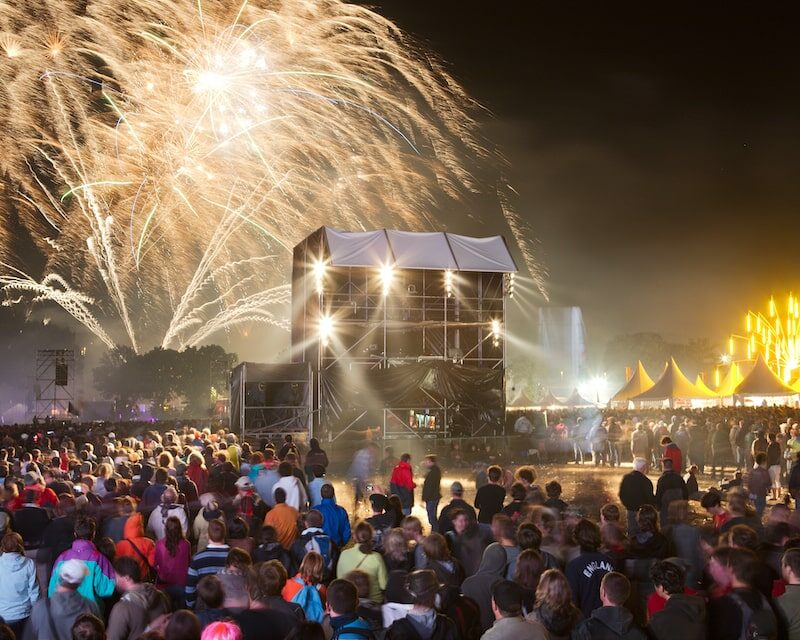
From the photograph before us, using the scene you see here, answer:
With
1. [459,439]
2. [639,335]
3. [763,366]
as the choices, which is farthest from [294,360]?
[639,335]

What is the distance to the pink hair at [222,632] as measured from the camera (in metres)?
4.76

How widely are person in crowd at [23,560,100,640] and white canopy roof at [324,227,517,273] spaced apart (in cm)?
1966

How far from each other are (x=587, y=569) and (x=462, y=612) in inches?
47.6

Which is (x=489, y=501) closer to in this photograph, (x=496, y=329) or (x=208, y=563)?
(x=208, y=563)

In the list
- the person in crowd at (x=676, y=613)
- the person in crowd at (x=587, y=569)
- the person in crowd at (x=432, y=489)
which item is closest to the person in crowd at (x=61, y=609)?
the person in crowd at (x=587, y=569)

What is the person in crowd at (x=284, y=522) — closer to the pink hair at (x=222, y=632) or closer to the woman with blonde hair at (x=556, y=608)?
the pink hair at (x=222, y=632)

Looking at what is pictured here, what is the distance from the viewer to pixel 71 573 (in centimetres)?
596

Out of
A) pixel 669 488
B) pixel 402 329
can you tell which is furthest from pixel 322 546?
pixel 402 329

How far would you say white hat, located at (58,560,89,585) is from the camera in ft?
19.5

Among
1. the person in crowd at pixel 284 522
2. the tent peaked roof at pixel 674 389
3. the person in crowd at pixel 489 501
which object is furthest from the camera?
the tent peaked roof at pixel 674 389

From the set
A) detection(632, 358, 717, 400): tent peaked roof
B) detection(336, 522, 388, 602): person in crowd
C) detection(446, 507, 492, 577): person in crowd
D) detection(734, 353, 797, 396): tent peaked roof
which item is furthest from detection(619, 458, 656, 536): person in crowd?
detection(632, 358, 717, 400): tent peaked roof

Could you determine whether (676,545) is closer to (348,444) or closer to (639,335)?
(348,444)

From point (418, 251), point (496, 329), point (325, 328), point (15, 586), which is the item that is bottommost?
point (15, 586)

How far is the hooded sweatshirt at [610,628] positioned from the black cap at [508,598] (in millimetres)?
486
